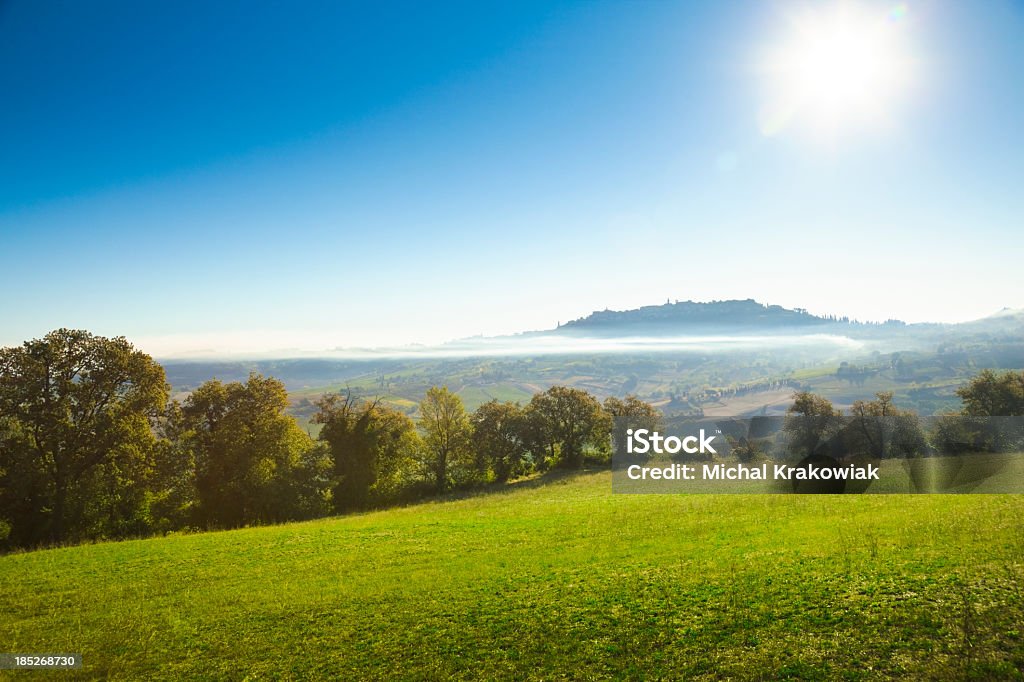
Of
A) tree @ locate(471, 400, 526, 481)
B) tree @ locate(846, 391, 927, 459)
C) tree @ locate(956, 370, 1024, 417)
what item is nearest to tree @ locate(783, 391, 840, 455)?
tree @ locate(846, 391, 927, 459)

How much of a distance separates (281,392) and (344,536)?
74.4 ft

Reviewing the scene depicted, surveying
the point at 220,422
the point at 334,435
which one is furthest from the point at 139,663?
the point at 334,435

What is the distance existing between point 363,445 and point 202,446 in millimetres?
17010

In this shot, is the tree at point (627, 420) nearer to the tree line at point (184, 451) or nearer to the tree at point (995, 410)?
the tree line at point (184, 451)

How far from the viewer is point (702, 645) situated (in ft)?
43.4

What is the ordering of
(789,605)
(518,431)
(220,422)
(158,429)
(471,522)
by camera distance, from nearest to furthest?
1. (789,605)
2. (471,522)
3. (158,429)
4. (220,422)
5. (518,431)

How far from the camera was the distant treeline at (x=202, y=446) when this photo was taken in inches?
1235

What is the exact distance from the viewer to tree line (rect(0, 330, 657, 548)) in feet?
103

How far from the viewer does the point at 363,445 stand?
5419 centimetres

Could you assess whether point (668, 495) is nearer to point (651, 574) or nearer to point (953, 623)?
point (651, 574)

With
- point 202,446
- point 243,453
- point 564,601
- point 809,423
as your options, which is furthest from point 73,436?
point 809,423

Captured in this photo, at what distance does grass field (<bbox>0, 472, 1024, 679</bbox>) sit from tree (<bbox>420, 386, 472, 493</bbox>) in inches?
1397
